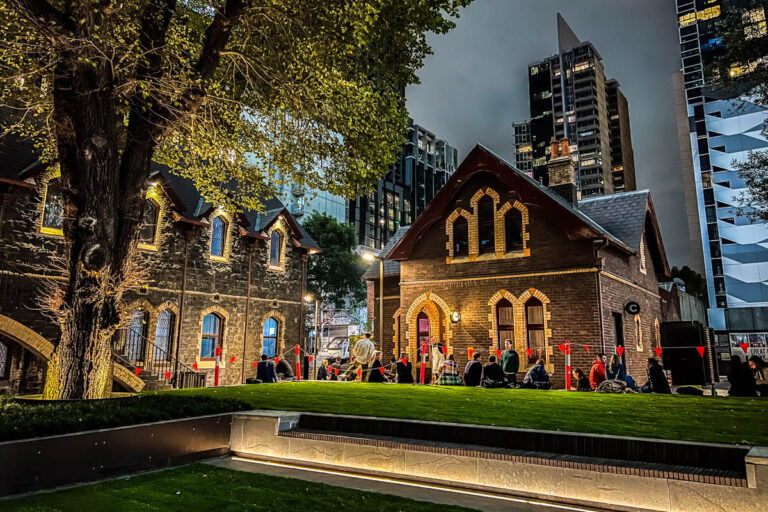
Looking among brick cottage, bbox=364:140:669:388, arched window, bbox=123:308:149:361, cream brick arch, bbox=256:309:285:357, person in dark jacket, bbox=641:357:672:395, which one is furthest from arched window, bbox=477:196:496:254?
arched window, bbox=123:308:149:361

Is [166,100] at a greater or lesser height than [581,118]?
lesser

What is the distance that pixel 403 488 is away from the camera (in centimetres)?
588

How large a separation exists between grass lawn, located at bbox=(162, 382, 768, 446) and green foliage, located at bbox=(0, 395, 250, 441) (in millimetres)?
1427

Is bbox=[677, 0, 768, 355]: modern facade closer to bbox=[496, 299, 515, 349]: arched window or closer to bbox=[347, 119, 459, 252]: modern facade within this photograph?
bbox=[347, 119, 459, 252]: modern facade

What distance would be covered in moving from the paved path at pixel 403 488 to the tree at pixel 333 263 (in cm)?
3752

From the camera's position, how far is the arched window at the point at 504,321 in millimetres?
18125

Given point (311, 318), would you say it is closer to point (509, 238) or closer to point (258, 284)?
point (258, 284)

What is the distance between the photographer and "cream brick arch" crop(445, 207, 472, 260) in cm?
1970

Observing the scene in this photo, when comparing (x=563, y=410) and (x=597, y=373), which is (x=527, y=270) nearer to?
(x=597, y=373)

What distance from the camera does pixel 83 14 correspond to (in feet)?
25.2

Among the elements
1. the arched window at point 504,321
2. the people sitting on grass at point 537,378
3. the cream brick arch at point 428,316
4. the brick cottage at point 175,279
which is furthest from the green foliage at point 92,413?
the cream brick arch at point 428,316

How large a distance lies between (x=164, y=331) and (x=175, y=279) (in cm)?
218

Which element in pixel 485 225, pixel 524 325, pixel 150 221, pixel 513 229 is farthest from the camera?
pixel 150 221

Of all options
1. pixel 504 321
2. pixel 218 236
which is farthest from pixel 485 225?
pixel 218 236
